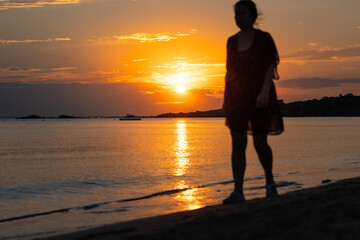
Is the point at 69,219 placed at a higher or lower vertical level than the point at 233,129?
lower

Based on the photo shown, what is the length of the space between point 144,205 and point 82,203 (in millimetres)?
1574

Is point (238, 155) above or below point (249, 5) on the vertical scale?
below

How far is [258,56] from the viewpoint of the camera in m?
5.53

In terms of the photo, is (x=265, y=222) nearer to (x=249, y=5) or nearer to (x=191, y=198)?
(x=249, y=5)

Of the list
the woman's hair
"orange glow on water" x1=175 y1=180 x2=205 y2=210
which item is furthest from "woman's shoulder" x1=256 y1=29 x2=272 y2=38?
"orange glow on water" x1=175 y1=180 x2=205 y2=210

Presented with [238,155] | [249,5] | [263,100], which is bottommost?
[238,155]

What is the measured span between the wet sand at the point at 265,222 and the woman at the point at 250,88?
2.59 feet

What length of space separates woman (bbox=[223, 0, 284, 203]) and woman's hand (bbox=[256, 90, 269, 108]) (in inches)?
2.5

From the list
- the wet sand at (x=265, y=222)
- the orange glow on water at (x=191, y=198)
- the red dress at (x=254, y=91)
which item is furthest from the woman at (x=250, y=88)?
the orange glow on water at (x=191, y=198)

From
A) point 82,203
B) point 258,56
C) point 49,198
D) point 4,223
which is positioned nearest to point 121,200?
point 82,203

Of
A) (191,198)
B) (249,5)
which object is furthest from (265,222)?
(191,198)

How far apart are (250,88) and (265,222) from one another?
2146 millimetres

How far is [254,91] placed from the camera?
5.54 m

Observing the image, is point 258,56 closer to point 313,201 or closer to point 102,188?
point 313,201
